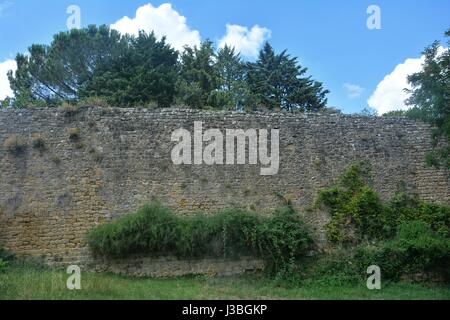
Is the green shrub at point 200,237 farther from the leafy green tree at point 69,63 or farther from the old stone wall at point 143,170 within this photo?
the leafy green tree at point 69,63

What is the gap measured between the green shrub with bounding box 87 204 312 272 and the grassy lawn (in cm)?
65

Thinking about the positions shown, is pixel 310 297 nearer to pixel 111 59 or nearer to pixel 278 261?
pixel 278 261

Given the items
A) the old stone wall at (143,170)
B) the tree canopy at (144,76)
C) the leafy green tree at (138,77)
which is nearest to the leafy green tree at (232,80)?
the tree canopy at (144,76)

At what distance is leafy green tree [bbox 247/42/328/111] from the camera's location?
995 inches

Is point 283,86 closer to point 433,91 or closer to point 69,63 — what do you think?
point 69,63

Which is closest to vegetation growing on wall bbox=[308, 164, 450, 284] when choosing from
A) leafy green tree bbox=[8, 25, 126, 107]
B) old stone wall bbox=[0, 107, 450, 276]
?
old stone wall bbox=[0, 107, 450, 276]

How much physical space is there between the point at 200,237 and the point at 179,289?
1840 mm

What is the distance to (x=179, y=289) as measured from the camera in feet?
33.3

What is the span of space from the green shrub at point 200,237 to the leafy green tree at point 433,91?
4.15m

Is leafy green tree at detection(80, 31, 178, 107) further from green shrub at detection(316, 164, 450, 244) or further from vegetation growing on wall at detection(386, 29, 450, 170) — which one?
vegetation growing on wall at detection(386, 29, 450, 170)

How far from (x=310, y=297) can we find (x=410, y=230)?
3.97m

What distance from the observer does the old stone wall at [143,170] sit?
12.6 m
